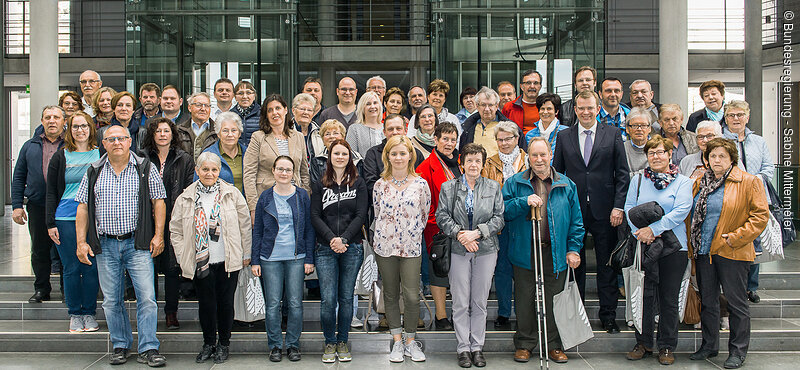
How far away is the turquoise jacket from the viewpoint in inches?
186

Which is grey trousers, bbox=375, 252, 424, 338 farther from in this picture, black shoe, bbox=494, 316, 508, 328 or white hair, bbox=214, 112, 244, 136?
white hair, bbox=214, 112, 244, 136

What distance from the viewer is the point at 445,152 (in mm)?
5113

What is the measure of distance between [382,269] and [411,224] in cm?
41

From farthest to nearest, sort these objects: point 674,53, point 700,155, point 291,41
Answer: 1. point 291,41
2. point 674,53
3. point 700,155

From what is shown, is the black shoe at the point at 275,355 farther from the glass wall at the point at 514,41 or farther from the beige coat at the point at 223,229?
the glass wall at the point at 514,41

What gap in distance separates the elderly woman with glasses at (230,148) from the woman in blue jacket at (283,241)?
0.53 m

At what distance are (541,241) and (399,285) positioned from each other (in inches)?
44.5

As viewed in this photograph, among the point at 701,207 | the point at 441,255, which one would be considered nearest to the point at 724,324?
the point at 701,207

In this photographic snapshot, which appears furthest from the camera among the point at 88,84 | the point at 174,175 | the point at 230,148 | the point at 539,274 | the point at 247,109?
the point at 88,84

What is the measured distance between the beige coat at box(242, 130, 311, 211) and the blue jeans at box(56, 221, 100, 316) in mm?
1378

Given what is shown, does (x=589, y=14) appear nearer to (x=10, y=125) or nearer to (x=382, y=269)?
(x=382, y=269)

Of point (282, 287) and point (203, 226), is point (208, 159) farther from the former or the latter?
point (282, 287)

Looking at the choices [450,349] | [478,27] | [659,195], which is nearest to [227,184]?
[450,349]

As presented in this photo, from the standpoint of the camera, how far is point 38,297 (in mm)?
5770
